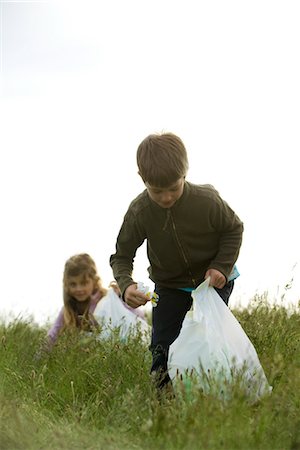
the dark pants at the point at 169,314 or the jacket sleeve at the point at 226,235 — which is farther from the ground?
the jacket sleeve at the point at 226,235

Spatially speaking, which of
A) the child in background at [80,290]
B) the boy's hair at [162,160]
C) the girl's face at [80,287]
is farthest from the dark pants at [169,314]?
the girl's face at [80,287]

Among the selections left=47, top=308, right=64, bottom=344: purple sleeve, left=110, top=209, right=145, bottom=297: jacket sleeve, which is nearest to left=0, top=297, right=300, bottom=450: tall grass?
left=110, top=209, right=145, bottom=297: jacket sleeve

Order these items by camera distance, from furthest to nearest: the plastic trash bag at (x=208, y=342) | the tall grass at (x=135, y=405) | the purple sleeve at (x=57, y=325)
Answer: the purple sleeve at (x=57, y=325), the plastic trash bag at (x=208, y=342), the tall grass at (x=135, y=405)

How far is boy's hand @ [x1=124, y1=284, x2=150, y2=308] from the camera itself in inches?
161

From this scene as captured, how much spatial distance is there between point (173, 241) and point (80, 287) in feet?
7.78

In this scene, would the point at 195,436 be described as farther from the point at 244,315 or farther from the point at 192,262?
the point at 244,315

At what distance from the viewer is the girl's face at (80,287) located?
21.2 feet

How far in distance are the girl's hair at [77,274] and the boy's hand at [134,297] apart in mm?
2286

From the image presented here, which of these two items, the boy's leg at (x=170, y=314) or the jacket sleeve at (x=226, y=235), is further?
the boy's leg at (x=170, y=314)

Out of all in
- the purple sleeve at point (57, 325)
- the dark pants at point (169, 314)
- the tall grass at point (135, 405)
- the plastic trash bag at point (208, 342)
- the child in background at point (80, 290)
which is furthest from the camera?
the child in background at point (80, 290)

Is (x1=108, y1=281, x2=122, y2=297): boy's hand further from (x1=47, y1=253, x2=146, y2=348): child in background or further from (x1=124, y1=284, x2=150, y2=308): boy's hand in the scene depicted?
(x1=124, y1=284, x2=150, y2=308): boy's hand

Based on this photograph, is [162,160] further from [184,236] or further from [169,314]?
[169,314]

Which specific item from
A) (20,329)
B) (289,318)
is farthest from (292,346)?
(20,329)

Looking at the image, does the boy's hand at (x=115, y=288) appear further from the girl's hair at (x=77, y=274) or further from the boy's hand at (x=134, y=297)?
the boy's hand at (x=134, y=297)
